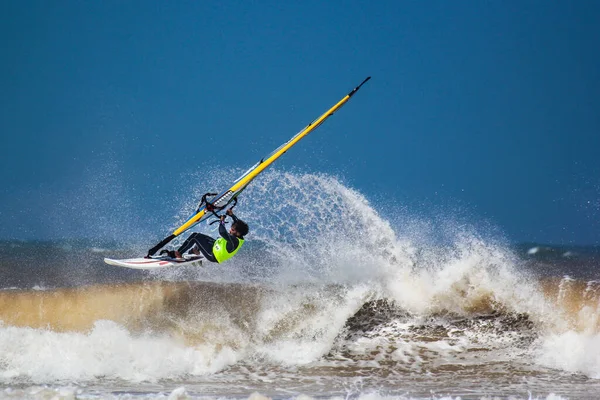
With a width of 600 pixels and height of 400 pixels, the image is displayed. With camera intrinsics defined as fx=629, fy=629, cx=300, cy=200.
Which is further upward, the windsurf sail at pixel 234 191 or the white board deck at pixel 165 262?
the windsurf sail at pixel 234 191

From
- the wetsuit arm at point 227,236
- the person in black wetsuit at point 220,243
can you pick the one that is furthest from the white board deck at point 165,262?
the wetsuit arm at point 227,236

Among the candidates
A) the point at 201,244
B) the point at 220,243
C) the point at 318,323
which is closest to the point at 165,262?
the point at 201,244

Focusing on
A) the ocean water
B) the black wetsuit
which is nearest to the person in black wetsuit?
the black wetsuit

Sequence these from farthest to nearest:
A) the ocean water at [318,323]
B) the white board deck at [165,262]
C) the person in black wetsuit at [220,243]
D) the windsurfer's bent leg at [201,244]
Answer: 1. the white board deck at [165,262]
2. the windsurfer's bent leg at [201,244]
3. the person in black wetsuit at [220,243]
4. the ocean water at [318,323]

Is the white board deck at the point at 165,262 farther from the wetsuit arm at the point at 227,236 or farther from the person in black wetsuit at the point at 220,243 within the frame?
the wetsuit arm at the point at 227,236

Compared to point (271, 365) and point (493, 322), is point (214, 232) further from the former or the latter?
point (493, 322)

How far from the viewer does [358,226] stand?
10.5 meters

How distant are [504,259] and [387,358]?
2.73m

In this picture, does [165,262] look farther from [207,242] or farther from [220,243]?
[220,243]

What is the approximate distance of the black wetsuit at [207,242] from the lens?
8109 millimetres

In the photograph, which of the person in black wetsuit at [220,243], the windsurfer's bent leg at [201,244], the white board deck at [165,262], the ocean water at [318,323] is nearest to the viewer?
the ocean water at [318,323]

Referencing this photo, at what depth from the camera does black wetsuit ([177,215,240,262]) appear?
8.11 metres

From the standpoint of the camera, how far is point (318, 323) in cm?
910

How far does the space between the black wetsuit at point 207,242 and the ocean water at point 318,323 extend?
2.90 feet
